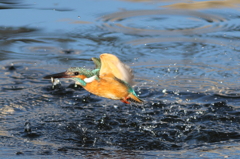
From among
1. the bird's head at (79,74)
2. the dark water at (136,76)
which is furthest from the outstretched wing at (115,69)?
the dark water at (136,76)

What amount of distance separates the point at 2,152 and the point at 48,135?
512mm

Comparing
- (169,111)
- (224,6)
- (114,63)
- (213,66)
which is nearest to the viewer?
(114,63)

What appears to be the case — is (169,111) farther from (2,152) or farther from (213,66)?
(2,152)

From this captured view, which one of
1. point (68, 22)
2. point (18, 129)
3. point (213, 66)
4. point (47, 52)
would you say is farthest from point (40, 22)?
point (18, 129)

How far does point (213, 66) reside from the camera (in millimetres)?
5395

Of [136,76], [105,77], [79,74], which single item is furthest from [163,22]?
[79,74]

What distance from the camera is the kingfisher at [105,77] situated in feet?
12.5

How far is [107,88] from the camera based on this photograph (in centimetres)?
388

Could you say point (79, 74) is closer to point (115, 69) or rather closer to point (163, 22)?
point (115, 69)

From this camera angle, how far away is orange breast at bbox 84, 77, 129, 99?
152 inches

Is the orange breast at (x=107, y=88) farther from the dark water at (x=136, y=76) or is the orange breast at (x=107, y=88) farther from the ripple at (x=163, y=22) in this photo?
the ripple at (x=163, y=22)

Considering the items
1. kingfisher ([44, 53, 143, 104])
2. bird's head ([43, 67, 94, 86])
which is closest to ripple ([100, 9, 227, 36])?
kingfisher ([44, 53, 143, 104])

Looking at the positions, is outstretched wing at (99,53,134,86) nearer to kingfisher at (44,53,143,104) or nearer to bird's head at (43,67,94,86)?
kingfisher at (44,53,143,104)

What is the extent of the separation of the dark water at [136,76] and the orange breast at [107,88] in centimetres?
30
